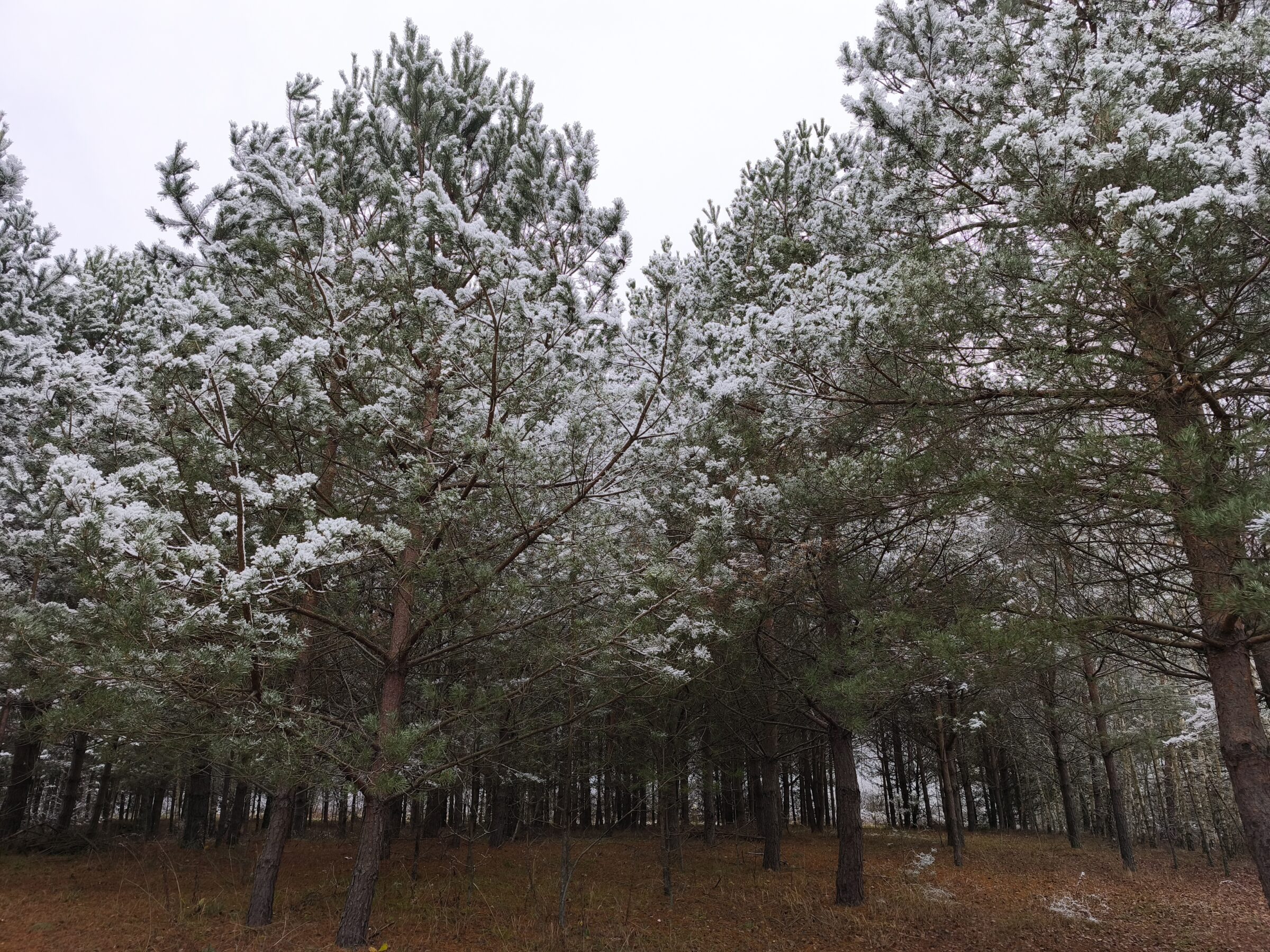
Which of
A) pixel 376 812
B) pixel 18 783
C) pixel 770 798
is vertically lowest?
pixel 770 798

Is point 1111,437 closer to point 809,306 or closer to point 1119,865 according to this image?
point 809,306

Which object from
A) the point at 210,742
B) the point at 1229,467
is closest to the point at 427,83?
the point at 210,742

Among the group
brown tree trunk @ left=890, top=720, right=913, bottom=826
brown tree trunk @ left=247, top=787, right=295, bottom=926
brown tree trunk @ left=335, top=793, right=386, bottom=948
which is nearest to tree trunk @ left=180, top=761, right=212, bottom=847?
brown tree trunk @ left=247, top=787, right=295, bottom=926

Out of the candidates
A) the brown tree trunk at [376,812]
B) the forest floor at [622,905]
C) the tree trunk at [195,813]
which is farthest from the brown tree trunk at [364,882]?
the tree trunk at [195,813]

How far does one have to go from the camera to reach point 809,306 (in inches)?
237

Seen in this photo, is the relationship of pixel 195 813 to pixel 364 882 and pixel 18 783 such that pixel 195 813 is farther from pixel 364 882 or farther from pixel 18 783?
pixel 364 882

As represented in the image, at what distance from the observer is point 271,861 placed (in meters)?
7.45

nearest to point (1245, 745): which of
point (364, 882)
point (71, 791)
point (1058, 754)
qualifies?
point (364, 882)

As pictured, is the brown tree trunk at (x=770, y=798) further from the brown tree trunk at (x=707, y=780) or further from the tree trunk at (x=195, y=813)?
the tree trunk at (x=195, y=813)

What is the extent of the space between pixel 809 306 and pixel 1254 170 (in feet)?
9.86

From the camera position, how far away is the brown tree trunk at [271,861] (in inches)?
287

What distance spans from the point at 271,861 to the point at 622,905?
4.69 m

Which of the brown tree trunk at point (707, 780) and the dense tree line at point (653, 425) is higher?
the dense tree line at point (653, 425)

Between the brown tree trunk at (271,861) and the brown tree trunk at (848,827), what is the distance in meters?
6.98
